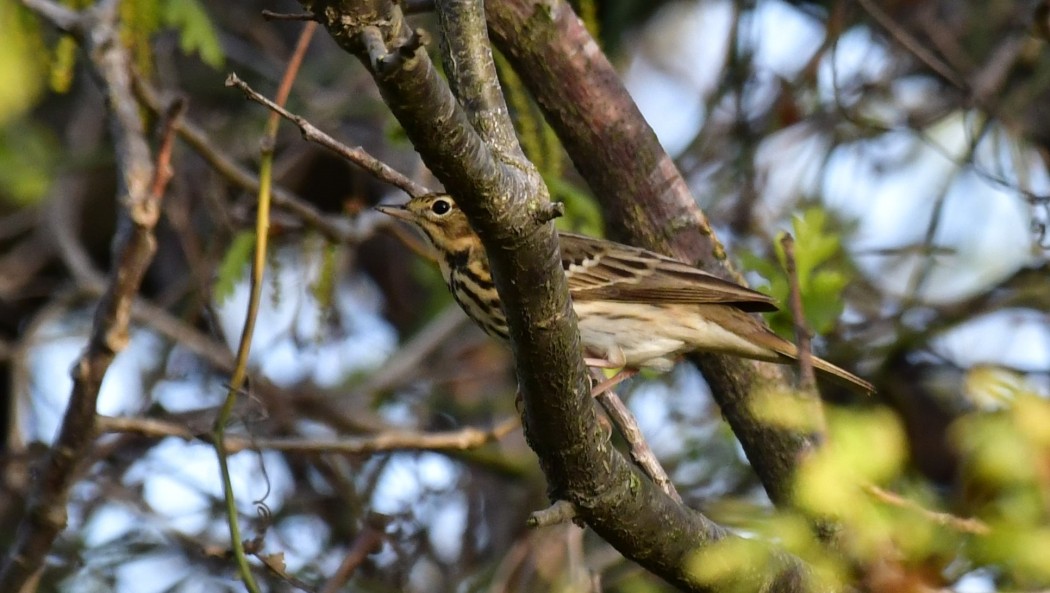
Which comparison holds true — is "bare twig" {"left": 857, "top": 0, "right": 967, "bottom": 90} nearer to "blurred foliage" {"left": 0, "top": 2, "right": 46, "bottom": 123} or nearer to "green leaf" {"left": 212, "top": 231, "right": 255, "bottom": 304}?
"green leaf" {"left": 212, "top": 231, "right": 255, "bottom": 304}

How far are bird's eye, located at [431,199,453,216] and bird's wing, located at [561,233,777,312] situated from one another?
1.29ft

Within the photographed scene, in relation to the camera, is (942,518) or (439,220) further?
(439,220)

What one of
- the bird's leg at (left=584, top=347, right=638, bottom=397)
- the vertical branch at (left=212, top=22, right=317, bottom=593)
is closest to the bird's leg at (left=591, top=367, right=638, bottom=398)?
the bird's leg at (left=584, top=347, right=638, bottom=397)

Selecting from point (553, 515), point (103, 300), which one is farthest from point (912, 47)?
point (103, 300)

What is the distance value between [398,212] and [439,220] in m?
0.15

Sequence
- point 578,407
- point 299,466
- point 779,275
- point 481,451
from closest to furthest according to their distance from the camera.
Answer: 1. point 578,407
2. point 779,275
3. point 481,451
4. point 299,466

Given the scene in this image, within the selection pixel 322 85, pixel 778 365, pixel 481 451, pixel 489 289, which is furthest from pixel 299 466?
pixel 778 365

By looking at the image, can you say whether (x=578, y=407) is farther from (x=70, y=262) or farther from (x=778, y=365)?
(x=70, y=262)

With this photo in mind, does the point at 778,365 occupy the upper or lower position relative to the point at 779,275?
lower

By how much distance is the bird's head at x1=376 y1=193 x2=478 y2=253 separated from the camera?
4371 millimetres

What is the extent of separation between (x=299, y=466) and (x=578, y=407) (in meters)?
3.84

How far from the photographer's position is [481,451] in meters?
5.45

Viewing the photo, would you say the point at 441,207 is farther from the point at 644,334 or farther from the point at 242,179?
the point at 242,179

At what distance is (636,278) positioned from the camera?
4352 mm
